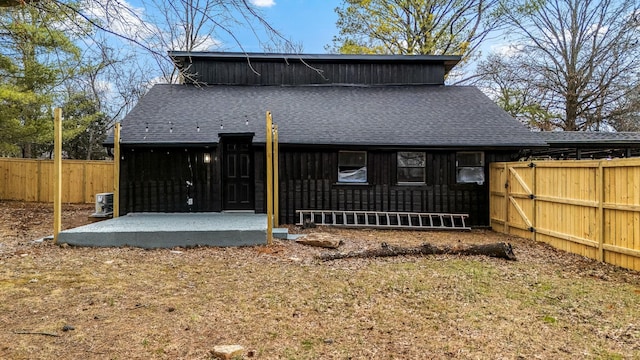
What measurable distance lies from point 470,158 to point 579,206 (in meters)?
4.02

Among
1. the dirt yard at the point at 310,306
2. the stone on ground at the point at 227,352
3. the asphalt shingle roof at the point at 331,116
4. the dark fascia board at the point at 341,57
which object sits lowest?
the dirt yard at the point at 310,306

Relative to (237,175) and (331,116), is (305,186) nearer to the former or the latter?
(237,175)

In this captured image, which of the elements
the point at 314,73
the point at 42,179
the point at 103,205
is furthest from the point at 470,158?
the point at 42,179

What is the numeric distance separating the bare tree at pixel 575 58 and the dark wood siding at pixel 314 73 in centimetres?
946

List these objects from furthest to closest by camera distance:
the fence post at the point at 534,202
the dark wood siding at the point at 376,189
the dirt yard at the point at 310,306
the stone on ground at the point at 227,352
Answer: the dark wood siding at the point at 376,189, the fence post at the point at 534,202, the dirt yard at the point at 310,306, the stone on ground at the point at 227,352

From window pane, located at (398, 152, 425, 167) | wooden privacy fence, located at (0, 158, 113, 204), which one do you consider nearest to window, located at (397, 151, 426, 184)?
window pane, located at (398, 152, 425, 167)

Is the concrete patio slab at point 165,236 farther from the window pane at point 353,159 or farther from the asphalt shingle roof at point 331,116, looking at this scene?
the window pane at point 353,159

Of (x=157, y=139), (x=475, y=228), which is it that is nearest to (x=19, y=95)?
(x=157, y=139)

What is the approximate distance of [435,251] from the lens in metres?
6.39

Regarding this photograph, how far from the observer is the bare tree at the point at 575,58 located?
59.8ft

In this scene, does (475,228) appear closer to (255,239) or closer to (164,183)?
(255,239)

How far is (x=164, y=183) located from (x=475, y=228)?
8.97 metres

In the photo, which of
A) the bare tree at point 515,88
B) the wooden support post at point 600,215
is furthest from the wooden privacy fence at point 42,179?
the bare tree at point 515,88

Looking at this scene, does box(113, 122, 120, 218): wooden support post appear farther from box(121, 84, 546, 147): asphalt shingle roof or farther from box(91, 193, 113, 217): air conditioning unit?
box(91, 193, 113, 217): air conditioning unit
